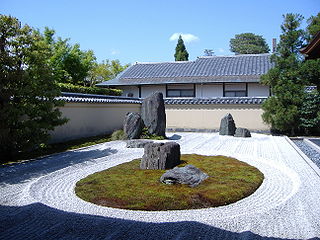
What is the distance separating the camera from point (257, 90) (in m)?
21.5

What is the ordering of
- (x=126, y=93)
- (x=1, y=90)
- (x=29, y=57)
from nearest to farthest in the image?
(x=1, y=90), (x=29, y=57), (x=126, y=93)

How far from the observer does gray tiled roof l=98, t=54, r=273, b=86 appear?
22000 millimetres

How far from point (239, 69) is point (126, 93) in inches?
355

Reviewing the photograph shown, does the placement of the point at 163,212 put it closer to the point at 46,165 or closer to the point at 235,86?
the point at 46,165

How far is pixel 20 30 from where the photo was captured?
891cm

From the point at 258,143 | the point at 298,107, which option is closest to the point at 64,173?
the point at 258,143

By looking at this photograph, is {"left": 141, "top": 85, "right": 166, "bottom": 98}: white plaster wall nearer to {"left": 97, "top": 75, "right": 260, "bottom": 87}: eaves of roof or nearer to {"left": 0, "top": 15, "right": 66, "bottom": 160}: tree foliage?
{"left": 97, "top": 75, "right": 260, "bottom": 87}: eaves of roof

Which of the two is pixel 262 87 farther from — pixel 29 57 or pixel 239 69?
pixel 29 57

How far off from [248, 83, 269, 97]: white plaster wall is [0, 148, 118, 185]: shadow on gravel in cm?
1365

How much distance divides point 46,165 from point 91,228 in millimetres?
4737

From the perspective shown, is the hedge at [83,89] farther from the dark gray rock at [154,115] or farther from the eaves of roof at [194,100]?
the dark gray rock at [154,115]

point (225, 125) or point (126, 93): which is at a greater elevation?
point (126, 93)

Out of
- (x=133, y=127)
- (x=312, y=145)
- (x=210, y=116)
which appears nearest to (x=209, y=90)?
(x=210, y=116)

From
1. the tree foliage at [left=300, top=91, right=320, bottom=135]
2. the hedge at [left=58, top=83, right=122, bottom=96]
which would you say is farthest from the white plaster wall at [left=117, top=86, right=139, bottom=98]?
the tree foliage at [left=300, top=91, right=320, bottom=135]
